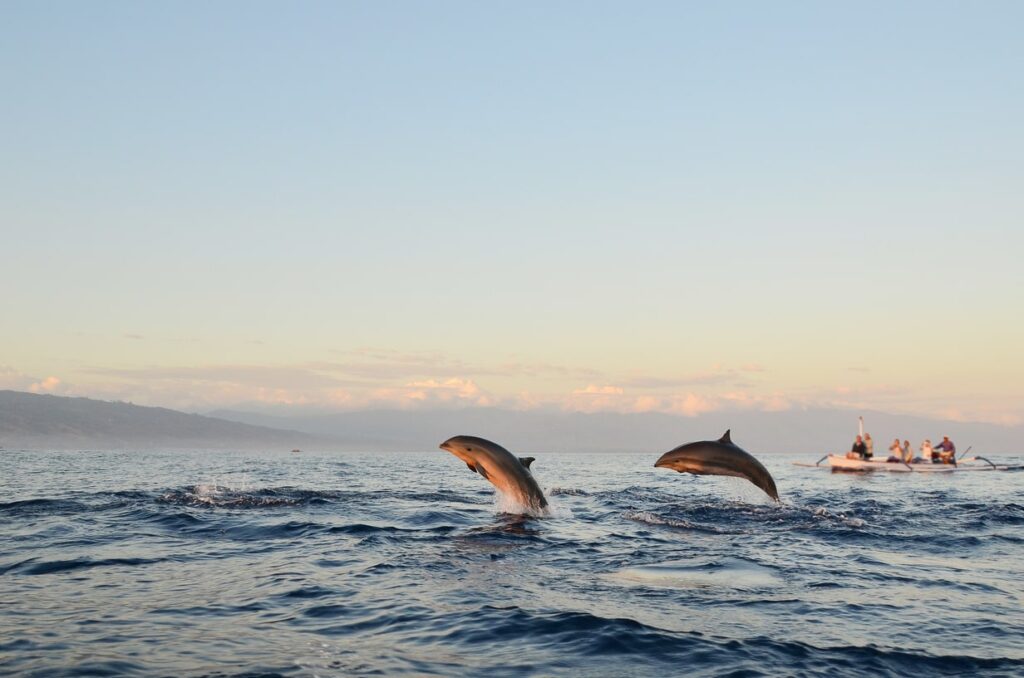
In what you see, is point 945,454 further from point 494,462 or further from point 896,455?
point 494,462

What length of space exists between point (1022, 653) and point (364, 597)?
26.8 ft

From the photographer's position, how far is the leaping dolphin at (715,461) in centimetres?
2205

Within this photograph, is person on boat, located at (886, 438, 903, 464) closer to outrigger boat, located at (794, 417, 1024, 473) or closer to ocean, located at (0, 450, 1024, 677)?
outrigger boat, located at (794, 417, 1024, 473)

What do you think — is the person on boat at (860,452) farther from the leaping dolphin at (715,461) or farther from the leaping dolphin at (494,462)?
the leaping dolphin at (494,462)

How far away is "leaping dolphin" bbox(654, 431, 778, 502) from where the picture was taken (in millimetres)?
22047

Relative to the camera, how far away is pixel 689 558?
1605cm

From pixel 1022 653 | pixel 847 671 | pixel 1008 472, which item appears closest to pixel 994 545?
pixel 1022 653

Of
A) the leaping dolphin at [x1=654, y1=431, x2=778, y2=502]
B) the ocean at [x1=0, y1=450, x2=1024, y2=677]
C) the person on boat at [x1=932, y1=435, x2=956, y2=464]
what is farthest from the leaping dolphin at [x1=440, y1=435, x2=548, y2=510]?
the person on boat at [x1=932, y1=435, x2=956, y2=464]

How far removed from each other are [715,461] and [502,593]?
11.0 meters

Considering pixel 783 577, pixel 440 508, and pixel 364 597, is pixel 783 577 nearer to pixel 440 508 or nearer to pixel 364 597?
pixel 364 597

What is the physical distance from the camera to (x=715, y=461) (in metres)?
22.2

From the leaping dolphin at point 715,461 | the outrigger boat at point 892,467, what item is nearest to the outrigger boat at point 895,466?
the outrigger boat at point 892,467

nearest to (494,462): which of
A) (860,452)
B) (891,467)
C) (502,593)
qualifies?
(502,593)

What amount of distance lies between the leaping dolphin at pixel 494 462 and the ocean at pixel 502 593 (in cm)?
105
